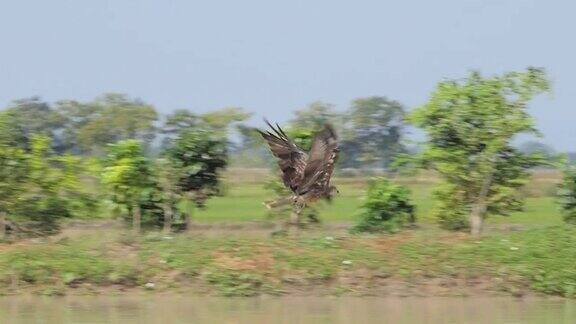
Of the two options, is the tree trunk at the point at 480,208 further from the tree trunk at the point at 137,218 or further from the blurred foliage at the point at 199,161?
the tree trunk at the point at 137,218

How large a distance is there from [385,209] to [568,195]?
3107 mm

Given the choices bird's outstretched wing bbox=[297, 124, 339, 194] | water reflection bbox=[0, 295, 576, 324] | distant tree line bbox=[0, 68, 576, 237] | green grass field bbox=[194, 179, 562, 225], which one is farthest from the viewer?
green grass field bbox=[194, 179, 562, 225]

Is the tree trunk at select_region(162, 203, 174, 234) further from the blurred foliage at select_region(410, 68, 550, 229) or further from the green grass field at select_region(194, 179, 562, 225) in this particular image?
the blurred foliage at select_region(410, 68, 550, 229)

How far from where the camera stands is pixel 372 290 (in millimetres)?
13898

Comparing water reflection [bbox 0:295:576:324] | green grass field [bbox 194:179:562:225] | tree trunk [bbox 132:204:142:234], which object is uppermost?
green grass field [bbox 194:179:562:225]

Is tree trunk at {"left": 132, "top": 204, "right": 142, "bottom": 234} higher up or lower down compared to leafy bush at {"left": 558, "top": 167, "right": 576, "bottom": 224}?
lower down

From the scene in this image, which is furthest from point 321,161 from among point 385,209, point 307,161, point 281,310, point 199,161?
point 199,161


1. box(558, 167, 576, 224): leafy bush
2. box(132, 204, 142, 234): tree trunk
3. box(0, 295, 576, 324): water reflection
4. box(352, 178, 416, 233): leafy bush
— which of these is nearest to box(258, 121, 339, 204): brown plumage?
box(0, 295, 576, 324): water reflection

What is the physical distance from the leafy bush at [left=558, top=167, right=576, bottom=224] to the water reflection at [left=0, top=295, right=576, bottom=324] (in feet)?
11.7

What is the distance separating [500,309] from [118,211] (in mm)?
6630

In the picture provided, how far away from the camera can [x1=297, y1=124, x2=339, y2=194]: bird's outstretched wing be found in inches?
482

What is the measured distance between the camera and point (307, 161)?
12.7 m

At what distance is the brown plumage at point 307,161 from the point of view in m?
12.4

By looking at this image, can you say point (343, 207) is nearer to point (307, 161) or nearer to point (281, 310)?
point (307, 161)
